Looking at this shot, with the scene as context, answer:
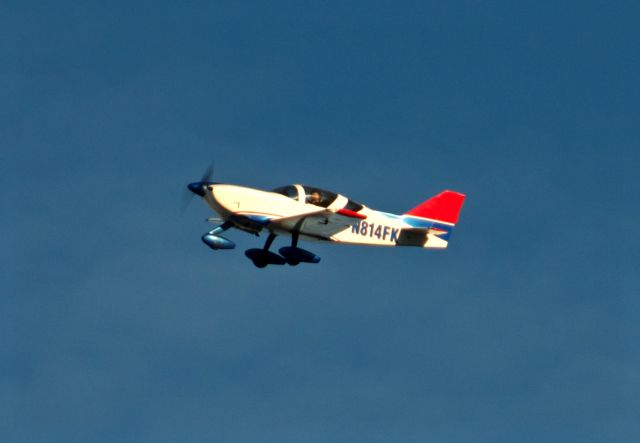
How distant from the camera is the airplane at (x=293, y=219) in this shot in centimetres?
3662

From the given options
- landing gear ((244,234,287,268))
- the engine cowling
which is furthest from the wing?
the engine cowling

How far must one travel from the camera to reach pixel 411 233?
40.4 m

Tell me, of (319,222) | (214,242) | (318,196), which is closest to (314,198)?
(318,196)

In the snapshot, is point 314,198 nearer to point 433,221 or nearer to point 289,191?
point 289,191

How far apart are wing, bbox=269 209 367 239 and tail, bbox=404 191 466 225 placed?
4.35 meters

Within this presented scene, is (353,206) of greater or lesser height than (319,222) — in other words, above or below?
above

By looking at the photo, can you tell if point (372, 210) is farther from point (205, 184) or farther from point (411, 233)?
point (205, 184)

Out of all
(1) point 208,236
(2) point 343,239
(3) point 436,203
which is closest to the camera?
(1) point 208,236

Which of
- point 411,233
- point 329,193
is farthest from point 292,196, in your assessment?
point 411,233

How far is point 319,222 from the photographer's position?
121 ft

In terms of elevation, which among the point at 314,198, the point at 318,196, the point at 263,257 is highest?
the point at 318,196

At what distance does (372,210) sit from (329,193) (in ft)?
7.35

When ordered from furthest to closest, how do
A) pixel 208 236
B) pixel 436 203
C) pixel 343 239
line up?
pixel 436 203
pixel 343 239
pixel 208 236

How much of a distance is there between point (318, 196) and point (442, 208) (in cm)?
569
